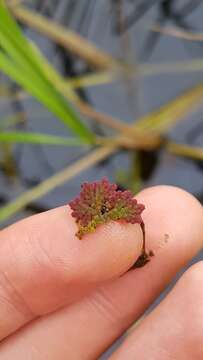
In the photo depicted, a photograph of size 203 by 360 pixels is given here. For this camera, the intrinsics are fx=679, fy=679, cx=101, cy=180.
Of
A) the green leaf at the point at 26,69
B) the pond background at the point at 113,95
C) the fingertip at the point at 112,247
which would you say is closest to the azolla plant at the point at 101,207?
the fingertip at the point at 112,247

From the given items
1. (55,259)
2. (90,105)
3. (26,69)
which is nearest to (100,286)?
(55,259)

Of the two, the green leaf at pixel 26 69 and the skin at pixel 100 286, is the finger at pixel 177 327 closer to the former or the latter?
the skin at pixel 100 286

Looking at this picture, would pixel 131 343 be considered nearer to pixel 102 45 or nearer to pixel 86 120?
pixel 86 120

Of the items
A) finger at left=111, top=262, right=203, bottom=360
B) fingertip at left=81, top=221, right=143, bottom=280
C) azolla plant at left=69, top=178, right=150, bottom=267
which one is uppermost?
azolla plant at left=69, top=178, right=150, bottom=267

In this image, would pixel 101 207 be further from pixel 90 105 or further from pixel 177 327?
pixel 90 105

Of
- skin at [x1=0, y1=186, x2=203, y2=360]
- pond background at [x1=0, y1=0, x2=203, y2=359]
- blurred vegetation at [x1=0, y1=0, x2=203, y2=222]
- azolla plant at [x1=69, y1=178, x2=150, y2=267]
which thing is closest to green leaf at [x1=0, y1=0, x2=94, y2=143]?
blurred vegetation at [x1=0, y1=0, x2=203, y2=222]

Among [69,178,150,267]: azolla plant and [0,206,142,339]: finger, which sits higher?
[69,178,150,267]: azolla plant

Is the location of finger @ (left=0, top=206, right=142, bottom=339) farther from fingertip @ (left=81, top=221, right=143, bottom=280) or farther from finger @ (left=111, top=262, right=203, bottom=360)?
finger @ (left=111, top=262, right=203, bottom=360)
